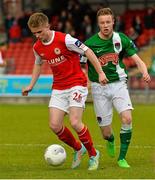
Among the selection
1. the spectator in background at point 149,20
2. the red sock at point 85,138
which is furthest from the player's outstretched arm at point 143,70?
the spectator in background at point 149,20

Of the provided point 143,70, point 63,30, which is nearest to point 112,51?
point 143,70

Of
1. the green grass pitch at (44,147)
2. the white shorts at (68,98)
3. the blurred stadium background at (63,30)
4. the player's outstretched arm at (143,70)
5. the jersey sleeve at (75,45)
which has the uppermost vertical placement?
the jersey sleeve at (75,45)

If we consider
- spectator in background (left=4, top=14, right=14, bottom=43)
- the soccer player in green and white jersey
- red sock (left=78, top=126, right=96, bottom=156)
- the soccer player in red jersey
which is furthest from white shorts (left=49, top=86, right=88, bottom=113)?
spectator in background (left=4, top=14, right=14, bottom=43)

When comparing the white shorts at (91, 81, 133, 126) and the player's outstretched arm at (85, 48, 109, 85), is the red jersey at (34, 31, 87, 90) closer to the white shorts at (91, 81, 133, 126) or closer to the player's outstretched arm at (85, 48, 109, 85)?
the player's outstretched arm at (85, 48, 109, 85)

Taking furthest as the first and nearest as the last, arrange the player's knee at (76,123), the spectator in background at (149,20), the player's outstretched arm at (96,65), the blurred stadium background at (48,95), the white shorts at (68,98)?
the spectator in background at (149,20) < the blurred stadium background at (48,95) < the white shorts at (68,98) < the player's knee at (76,123) < the player's outstretched arm at (96,65)

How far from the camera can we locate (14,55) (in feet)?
98.0

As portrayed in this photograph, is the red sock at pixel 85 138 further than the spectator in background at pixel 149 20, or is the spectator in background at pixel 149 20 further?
the spectator in background at pixel 149 20

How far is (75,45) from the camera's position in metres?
9.53

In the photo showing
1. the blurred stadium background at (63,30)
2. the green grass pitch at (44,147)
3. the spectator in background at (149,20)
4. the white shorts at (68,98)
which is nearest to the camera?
the green grass pitch at (44,147)

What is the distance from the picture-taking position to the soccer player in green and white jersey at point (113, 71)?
9.91m

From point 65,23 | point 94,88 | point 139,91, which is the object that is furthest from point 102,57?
point 65,23

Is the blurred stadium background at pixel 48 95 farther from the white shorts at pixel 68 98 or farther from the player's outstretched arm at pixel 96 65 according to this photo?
the player's outstretched arm at pixel 96 65

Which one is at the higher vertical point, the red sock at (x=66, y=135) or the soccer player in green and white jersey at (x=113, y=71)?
the soccer player in green and white jersey at (x=113, y=71)

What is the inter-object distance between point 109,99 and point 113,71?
43 cm
